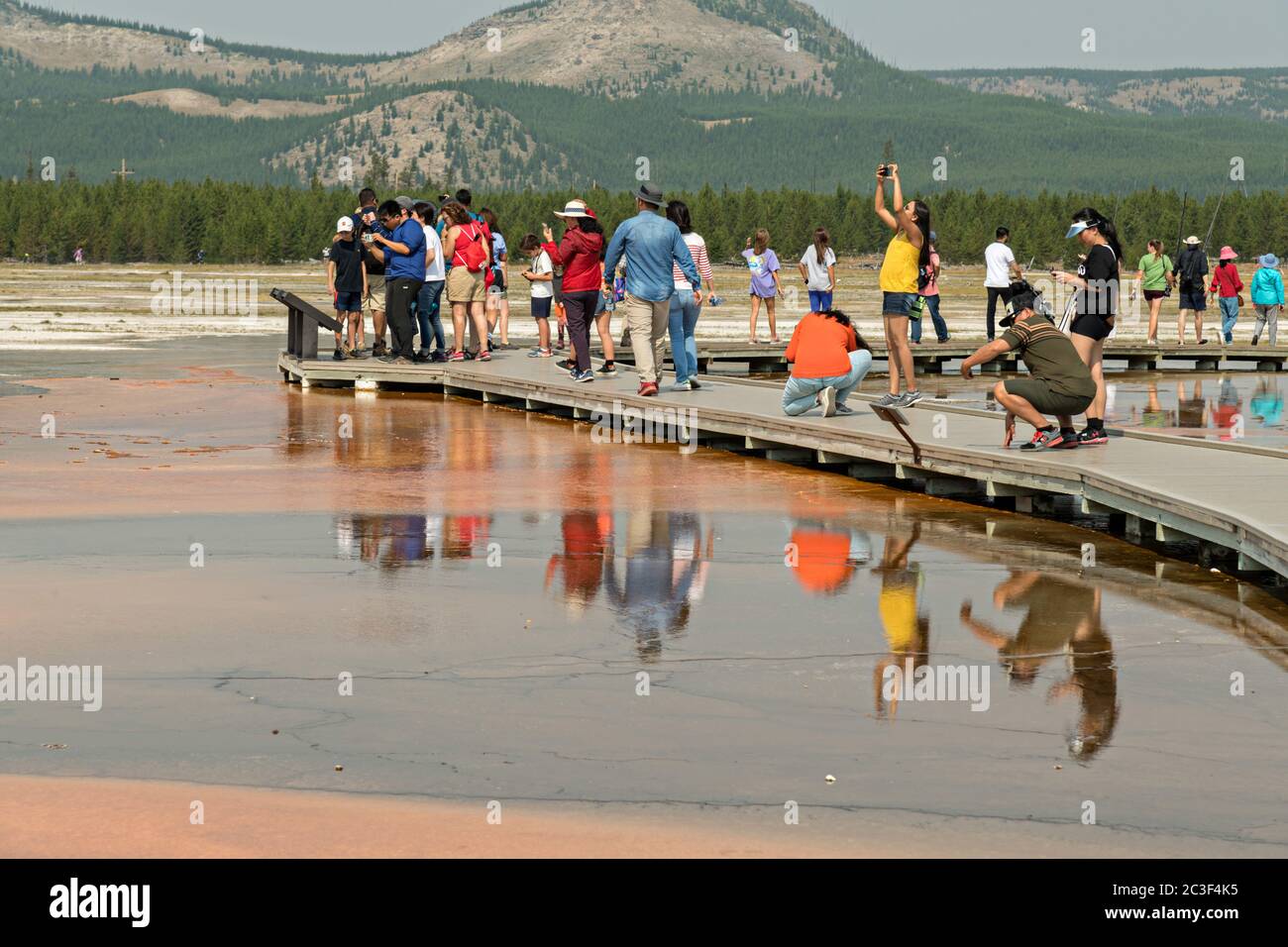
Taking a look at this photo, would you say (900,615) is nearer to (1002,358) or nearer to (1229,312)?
(1002,358)

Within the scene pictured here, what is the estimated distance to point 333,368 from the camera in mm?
21703

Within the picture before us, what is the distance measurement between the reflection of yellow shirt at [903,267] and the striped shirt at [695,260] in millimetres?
2044

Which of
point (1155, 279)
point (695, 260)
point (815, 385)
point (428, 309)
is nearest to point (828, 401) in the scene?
point (815, 385)

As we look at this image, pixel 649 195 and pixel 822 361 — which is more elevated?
pixel 649 195

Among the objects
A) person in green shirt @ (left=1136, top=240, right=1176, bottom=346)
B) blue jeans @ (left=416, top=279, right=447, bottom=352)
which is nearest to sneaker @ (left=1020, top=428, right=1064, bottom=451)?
blue jeans @ (left=416, top=279, right=447, bottom=352)

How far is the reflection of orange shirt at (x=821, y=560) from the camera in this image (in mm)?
10281

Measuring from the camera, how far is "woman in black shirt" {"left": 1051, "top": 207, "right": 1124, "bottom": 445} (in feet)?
44.6

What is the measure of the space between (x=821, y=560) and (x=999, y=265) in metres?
15.0

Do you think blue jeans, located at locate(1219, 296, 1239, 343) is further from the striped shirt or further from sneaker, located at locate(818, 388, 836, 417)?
sneaker, located at locate(818, 388, 836, 417)

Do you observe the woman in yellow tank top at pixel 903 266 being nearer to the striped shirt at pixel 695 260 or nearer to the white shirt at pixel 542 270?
the striped shirt at pixel 695 260

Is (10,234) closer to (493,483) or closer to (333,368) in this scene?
(333,368)

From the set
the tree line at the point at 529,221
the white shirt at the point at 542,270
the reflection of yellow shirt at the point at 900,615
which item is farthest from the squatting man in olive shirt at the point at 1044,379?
the tree line at the point at 529,221

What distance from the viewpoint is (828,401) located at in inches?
627
